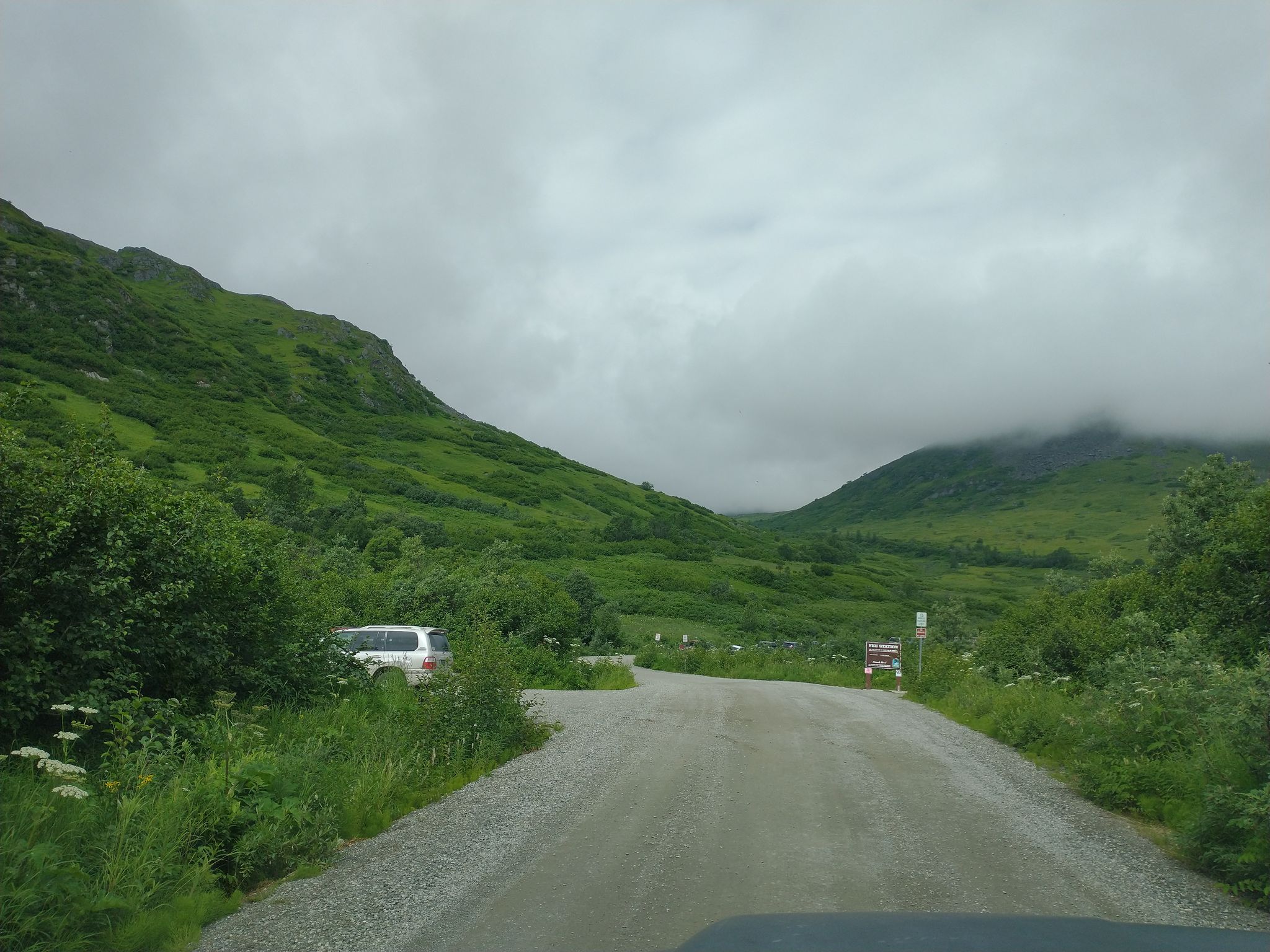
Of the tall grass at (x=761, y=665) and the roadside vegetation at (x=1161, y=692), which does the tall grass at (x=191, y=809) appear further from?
the tall grass at (x=761, y=665)

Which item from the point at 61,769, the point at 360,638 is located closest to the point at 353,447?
the point at 360,638

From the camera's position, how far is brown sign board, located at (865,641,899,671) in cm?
2988

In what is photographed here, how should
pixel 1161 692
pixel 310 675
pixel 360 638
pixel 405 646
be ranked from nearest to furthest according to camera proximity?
1. pixel 1161 692
2. pixel 310 675
3. pixel 360 638
4. pixel 405 646

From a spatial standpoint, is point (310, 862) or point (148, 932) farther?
point (310, 862)

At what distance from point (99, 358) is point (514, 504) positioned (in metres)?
53.3

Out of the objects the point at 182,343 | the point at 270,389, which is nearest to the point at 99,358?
the point at 182,343

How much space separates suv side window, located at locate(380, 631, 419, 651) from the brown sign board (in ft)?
60.3

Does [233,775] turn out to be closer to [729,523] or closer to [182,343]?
[182,343]

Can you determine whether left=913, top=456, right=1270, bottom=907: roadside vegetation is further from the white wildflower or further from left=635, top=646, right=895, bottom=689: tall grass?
left=635, top=646, right=895, bottom=689: tall grass

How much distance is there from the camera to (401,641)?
61.1 ft

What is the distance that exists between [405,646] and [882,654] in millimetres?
19377

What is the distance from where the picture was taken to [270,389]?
133 m

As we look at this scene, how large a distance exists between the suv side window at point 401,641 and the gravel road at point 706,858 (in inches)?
326

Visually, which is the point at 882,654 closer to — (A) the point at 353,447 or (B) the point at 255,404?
(A) the point at 353,447
